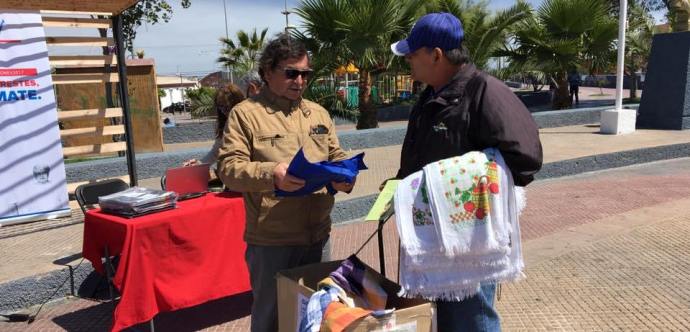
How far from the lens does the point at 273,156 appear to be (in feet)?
7.96

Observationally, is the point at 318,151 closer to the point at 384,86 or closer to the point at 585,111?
the point at 585,111

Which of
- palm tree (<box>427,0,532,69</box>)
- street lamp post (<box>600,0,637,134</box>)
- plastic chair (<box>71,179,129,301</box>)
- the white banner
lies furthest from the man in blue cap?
palm tree (<box>427,0,532,69</box>)

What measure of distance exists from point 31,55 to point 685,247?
6760mm

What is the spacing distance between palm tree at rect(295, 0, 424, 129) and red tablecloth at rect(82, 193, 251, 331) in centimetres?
781

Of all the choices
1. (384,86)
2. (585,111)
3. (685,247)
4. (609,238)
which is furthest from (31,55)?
(384,86)

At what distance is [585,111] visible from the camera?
14062 mm

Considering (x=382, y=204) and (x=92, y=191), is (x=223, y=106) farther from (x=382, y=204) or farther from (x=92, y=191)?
(x=382, y=204)

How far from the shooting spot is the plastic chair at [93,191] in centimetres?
446

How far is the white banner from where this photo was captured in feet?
18.7

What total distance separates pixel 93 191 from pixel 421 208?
11.8 ft

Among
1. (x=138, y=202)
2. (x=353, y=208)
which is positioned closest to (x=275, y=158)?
(x=138, y=202)

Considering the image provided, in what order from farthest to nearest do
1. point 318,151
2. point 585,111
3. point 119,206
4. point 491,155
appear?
point 585,111 < point 119,206 < point 318,151 < point 491,155

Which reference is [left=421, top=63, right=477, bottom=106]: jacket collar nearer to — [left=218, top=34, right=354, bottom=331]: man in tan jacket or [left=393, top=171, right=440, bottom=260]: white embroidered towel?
[left=393, top=171, right=440, bottom=260]: white embroidered towel

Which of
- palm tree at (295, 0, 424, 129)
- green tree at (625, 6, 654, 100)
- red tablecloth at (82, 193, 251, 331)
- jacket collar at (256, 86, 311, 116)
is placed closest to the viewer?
jacket collar at (256, 86, 311, 116)
